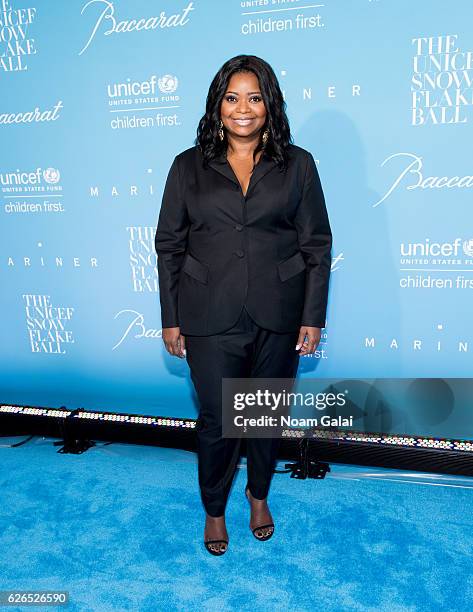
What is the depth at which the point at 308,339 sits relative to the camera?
6.29ft

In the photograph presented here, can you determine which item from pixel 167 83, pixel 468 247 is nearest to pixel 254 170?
pixel 167 83

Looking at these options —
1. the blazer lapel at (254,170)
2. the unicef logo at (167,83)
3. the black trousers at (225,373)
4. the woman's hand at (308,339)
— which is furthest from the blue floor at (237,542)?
the unicef logo at (167,83)

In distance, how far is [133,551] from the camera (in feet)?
6.59

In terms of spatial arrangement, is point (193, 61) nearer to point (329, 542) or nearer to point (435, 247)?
point (435, 247)

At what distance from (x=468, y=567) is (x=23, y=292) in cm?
240

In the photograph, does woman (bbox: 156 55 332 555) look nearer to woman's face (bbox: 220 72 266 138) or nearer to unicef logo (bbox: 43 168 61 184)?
woman's face (bbox: 220 72 266 138)

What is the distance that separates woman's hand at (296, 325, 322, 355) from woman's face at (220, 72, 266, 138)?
670 millimetres

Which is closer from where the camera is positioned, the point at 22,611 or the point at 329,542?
the point at 22,611

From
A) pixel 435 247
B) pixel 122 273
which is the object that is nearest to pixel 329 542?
pixel 435 247

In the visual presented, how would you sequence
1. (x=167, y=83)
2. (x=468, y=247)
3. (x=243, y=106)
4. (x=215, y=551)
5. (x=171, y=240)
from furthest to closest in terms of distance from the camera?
(x=167, y=83)
(x=468, y=247)
(x=215, y=551)
(x=171, y=240)
(x=243, y=106)

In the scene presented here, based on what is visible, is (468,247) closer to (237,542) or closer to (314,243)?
(314,243)

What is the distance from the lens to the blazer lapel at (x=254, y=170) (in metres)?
1.73

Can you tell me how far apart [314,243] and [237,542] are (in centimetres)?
112

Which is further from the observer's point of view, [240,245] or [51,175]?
[51,175]
